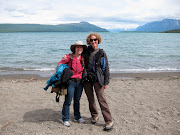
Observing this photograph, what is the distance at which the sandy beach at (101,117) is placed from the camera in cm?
458

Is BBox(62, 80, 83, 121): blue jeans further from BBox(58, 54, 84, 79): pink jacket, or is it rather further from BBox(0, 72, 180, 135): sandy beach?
BBox(0, 72, 180, 135): sandy beach

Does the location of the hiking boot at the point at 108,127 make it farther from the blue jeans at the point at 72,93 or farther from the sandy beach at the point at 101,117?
the blue jeans at the point at 72,93

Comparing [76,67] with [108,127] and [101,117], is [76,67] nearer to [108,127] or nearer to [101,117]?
[108,127]

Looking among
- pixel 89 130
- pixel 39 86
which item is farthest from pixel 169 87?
pixel 39 86

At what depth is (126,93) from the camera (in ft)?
25.7

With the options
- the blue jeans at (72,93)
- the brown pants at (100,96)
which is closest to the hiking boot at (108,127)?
the brown pants at (100,96)

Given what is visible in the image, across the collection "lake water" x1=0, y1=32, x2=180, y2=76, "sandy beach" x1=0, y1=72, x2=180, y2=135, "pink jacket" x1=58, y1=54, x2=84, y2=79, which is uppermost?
"pink jacket" x1=58, y1=54, x2=84, y2=79

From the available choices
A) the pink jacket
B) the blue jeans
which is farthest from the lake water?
the pink jacket

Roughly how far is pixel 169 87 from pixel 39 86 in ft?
21.5

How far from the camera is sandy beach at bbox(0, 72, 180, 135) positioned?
458 centimetres

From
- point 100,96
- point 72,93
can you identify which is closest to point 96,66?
point 100,96

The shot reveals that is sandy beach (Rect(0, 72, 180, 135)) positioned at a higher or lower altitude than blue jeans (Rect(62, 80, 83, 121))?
lower

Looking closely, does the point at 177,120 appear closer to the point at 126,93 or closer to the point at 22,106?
the point at 126,93

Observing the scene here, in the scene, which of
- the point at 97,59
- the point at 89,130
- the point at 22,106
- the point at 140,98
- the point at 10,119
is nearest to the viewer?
the point at 97,59
